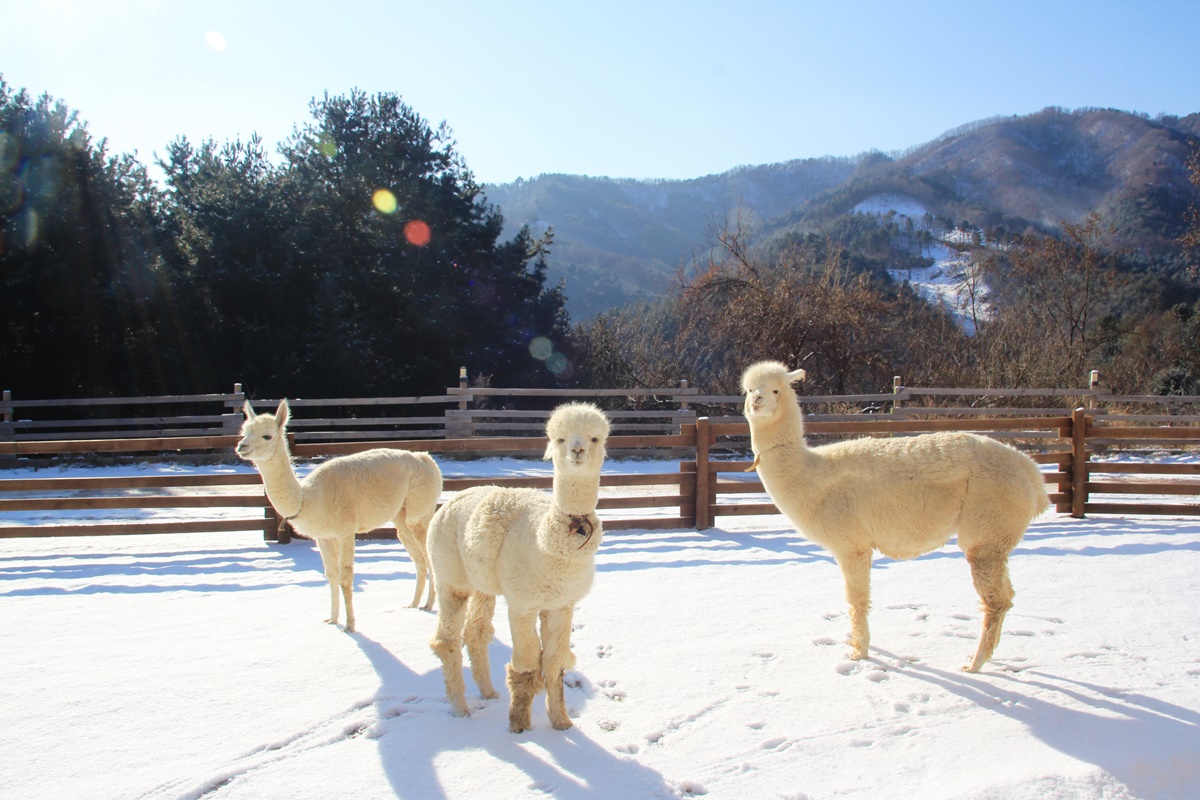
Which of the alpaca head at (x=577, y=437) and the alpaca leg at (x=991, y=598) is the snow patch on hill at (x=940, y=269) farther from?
the alpaca head at (x=577, y=437)

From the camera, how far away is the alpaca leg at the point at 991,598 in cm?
379

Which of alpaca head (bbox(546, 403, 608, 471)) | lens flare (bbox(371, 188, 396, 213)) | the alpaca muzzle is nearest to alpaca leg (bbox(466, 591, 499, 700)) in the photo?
the alpaca muzzle

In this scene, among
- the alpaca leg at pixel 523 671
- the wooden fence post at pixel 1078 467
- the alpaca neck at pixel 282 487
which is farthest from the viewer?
the wooden fence post at pixel 1078 467

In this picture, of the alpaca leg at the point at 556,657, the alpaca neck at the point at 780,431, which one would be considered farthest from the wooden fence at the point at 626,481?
the alpaca leg at the point at 556,657

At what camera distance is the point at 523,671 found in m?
3.15

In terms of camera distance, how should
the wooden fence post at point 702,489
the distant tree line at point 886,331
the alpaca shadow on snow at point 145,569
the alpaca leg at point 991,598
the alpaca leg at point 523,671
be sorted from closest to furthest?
the alpaca leg at point 523,671 → the alpaca leg at point 991,598 → the alpaca shadow on snow at point 145,569 → the wooden fence post at point 702,489 → the distant tree line at point 886,331

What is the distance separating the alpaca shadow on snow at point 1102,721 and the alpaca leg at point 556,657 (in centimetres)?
196

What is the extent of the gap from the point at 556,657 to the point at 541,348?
67.6 ft

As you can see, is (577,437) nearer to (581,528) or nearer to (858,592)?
(581,528)

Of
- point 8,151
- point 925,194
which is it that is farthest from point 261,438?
point 925,194

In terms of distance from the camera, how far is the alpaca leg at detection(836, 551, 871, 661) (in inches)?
159

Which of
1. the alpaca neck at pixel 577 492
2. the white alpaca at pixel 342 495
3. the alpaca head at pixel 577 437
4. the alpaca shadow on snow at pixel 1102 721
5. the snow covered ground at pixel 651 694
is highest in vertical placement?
the alpaca head at pixel 577 437

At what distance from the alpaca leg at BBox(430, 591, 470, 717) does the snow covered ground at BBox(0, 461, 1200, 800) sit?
0.10m

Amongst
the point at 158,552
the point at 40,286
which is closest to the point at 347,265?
the point at 40,286
